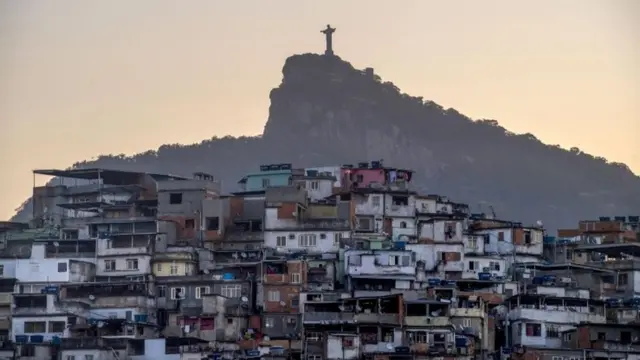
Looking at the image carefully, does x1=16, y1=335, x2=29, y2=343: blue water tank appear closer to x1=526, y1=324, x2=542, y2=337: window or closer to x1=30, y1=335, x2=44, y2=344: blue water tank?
x1=30, y1=335, x2=44, y2=344: blue water tank

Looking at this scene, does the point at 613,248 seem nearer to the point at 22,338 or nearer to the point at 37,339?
the point at 37,339

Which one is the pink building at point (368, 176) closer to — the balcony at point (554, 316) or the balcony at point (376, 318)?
the balcony at point (554, 316)

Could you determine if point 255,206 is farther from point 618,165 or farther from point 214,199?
point 618,165

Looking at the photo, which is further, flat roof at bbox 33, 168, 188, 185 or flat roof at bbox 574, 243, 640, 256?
flat roof at bbox 33, 168, 188, 185

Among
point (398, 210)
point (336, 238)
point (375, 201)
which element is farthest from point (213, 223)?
point (398, 210)

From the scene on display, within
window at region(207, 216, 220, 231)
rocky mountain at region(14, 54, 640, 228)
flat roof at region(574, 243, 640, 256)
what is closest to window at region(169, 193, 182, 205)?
window at region(207, 216, 220, 231)

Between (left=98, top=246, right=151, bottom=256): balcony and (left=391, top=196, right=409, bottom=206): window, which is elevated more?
(left=391, top=196, right=409, bottom=206): window

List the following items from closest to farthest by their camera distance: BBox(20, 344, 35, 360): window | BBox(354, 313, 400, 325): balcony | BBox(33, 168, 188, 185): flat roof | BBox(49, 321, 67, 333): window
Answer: BBox(354, 313, 400, 325): balcony < BBox(20, 344, 35, 360): window < BBox(49, 321, 67, 333): window < BBox(33, 168, 188, 185): flat roof
